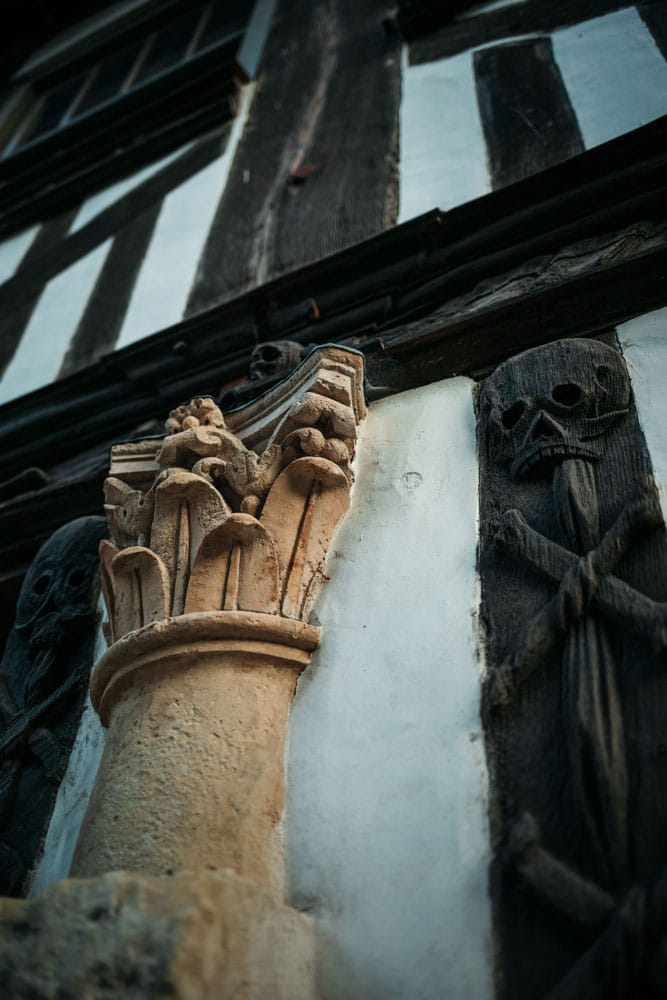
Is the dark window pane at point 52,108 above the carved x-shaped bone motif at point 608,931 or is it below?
above

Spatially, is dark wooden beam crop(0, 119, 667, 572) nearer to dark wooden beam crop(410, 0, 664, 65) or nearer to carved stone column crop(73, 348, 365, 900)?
carved stone column crop(73, 348, 365, 900)

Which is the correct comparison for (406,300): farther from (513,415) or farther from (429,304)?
(513,415)

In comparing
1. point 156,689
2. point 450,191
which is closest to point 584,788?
point 156,689

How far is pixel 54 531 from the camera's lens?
8.36 feet

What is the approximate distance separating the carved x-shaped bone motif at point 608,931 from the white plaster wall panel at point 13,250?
4320 mm

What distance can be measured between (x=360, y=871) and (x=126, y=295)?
292cm

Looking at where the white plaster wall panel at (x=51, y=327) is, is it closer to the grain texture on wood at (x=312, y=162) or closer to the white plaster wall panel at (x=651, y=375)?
the grain texture on wood at (x=312, y=162)

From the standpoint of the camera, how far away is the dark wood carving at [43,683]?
175 centimetres

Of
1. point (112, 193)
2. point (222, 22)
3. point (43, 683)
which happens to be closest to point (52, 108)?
A: point (222, 22)

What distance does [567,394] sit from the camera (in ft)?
5.61

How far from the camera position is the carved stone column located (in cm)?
132

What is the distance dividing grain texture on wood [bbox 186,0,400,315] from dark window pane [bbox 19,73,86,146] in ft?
7.29

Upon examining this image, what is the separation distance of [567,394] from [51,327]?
280cm

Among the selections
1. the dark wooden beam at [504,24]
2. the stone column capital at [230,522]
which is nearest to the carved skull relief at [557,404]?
the stone column capital at [230,522]
